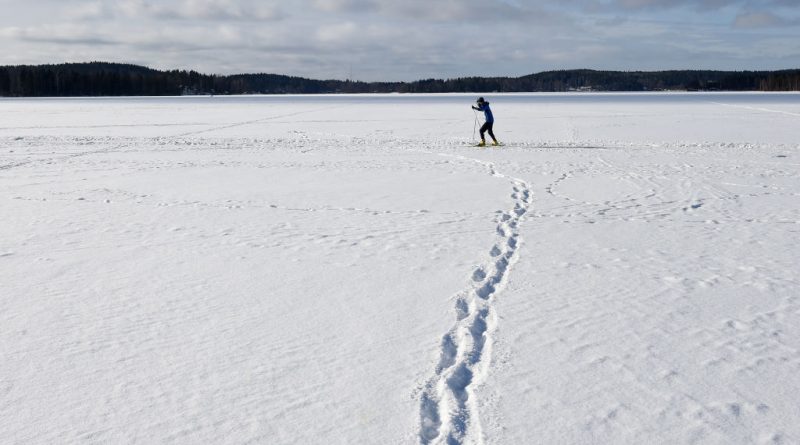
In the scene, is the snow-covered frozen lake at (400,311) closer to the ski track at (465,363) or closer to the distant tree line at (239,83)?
the ski track at (465,363)

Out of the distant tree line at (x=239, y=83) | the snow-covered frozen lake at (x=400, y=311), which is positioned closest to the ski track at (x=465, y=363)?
the snow-covered frozen lake at (x=400, y=311)

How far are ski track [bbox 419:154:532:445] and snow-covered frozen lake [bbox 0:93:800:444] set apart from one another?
0.01 metres

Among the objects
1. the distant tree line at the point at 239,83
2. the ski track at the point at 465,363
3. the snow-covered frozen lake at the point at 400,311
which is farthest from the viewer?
the distant tree line at the point at 239,83

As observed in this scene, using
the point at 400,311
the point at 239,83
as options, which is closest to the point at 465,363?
the point at 400,311

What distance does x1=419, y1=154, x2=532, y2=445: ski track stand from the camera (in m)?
3.21

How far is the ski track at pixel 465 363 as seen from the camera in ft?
10.5

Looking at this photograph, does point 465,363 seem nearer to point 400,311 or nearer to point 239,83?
point 400,311

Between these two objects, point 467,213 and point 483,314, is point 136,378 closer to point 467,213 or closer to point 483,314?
point 483,314

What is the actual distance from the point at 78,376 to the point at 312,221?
451cm

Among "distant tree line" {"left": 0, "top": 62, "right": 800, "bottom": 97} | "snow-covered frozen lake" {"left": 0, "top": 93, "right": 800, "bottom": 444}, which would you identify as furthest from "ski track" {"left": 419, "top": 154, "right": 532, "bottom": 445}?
"distant tree line" {"left": 0, "top": 62, "right": 800, "bottom": 97}

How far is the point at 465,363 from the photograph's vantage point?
154 inches

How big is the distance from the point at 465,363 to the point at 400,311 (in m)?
1.05

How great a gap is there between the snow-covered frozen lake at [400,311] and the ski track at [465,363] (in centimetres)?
1

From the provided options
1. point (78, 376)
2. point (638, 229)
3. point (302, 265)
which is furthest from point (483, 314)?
point (638, 229)
